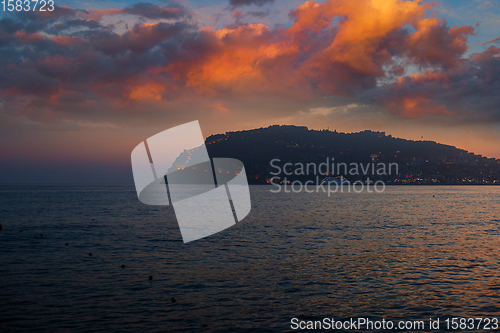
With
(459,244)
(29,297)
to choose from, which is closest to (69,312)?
(29,297)

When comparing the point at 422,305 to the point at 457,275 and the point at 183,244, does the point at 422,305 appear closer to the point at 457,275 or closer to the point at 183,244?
the point at 457,275

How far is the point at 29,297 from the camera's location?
15.4 metres

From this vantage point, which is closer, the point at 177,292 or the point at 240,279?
the point at 177,292

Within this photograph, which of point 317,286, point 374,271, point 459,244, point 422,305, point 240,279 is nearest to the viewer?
point 422,305

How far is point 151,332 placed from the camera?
38.6 ft

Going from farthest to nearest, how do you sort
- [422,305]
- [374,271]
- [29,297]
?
[374,271], [29,297], [422,305]

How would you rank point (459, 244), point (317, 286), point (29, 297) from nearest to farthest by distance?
point (29, 297) → point (317, 286) → point (459, 244)

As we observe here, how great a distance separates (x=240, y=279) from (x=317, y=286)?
4149mm

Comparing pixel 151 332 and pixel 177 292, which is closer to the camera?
pixel 151 332

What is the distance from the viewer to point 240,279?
18625 millimetres

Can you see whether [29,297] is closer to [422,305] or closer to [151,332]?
[151,332]

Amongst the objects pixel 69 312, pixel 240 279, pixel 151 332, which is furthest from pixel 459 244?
pixel 69 312

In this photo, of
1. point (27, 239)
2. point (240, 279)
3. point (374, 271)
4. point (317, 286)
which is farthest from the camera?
point (27, 239)

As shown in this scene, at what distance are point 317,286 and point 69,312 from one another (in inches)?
442
